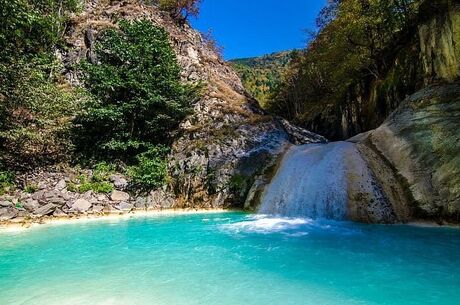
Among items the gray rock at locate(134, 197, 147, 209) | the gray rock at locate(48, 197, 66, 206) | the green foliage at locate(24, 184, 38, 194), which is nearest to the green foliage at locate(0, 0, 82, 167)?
the green foliage at locate(24, 184, 38, 194)

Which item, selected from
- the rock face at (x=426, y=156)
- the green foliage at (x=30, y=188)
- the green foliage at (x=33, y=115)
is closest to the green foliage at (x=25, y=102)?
the green foliage at (x=33, y=115)

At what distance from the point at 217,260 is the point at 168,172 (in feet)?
40.4

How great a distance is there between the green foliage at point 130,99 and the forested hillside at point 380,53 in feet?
39.2

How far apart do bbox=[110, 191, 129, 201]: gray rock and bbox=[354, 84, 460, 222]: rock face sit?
1273cm

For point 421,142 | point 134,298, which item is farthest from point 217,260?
point 421,142

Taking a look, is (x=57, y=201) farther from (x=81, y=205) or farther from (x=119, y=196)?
(x=119, y=196)

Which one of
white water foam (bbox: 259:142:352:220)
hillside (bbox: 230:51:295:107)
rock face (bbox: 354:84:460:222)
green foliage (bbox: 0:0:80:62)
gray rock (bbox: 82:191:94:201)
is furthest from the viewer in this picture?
hillside (bbox: 230:51:295:107)

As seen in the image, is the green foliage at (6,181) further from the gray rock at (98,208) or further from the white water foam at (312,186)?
the white water foam at (312,186)

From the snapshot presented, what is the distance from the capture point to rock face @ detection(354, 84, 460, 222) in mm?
11742

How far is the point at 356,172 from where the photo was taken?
1396 centimetres

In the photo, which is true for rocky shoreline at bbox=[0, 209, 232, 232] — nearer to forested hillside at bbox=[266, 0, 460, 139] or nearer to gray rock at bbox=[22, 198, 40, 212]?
gray rock at bbox=[22, 198, 40, 212]

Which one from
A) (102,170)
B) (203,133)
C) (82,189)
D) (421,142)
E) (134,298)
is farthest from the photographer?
(203,133)

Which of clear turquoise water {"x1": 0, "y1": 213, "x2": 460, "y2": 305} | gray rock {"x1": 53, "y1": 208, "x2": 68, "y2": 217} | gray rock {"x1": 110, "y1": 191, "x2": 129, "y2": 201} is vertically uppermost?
gray rock {"x1": 110, "y1": 191, "x2": 129, "y2": 201}

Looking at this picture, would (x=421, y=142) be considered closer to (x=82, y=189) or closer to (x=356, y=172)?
(x=356, y=172)
